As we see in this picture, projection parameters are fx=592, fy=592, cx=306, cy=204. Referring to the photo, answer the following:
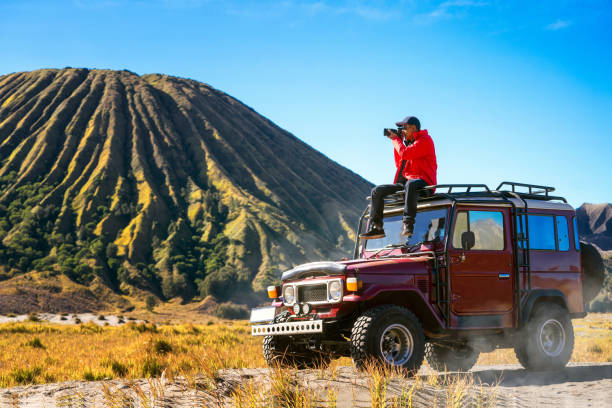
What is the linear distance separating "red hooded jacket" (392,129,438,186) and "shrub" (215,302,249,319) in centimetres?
5505

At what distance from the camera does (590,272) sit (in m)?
10.6

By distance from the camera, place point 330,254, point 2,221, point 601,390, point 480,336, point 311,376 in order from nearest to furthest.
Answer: point 311,376 < point 601,390 < point 480,336 < point 2,221 < point 330,254

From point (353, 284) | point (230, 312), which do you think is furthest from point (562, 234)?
point (230, 312)

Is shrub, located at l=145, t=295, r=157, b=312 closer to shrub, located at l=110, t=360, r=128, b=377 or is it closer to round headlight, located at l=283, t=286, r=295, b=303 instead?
shrub, located at l=110, t=360, r=128, b=377

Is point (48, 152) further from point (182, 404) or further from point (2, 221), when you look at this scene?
point (182, 404)

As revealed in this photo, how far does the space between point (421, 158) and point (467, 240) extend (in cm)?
153

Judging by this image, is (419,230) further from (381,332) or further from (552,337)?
(552,337)

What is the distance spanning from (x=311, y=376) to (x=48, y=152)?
92249mm

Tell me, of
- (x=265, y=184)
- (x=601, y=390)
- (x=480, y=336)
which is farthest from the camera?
(x=265, y=184)

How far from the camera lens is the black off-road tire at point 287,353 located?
8773 millimetres

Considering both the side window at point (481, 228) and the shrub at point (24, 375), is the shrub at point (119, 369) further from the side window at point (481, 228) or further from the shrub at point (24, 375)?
the side window at point (481, 228)

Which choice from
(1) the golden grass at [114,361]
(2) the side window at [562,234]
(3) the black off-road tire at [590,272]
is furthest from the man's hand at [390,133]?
(1) the golden grass at [114,361]

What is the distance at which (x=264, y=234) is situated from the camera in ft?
268

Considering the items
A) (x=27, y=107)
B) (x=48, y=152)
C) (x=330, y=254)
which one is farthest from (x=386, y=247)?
(x=27, y=107)
